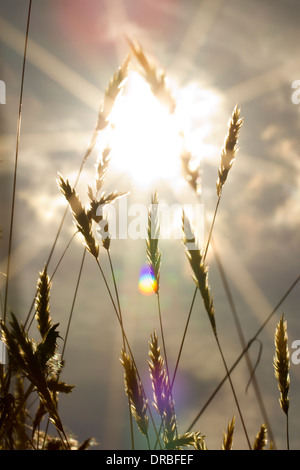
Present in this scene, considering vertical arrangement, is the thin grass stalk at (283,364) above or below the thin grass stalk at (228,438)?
above

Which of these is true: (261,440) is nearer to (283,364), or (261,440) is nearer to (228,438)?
(228,438)

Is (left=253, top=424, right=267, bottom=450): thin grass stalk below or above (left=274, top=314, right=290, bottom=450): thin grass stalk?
below

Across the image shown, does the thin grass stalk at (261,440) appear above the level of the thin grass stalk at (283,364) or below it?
below

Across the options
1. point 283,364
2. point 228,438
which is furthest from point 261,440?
point 283,364

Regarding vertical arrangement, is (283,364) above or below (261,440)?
above

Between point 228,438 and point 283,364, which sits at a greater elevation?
point 283,364

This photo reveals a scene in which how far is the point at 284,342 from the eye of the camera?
4.79 ft

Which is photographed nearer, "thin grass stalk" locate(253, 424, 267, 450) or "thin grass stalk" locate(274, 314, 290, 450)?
"thin grass stalk" locate(274, 314, 290, 450)

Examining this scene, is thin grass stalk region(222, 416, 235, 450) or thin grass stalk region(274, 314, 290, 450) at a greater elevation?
thin grass stalk region(274, 314, 290, 450)

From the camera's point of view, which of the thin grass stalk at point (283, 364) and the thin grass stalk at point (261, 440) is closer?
the thin grass stalk at point (283, 364)

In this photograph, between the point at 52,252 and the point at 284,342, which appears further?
the point at 52,252
